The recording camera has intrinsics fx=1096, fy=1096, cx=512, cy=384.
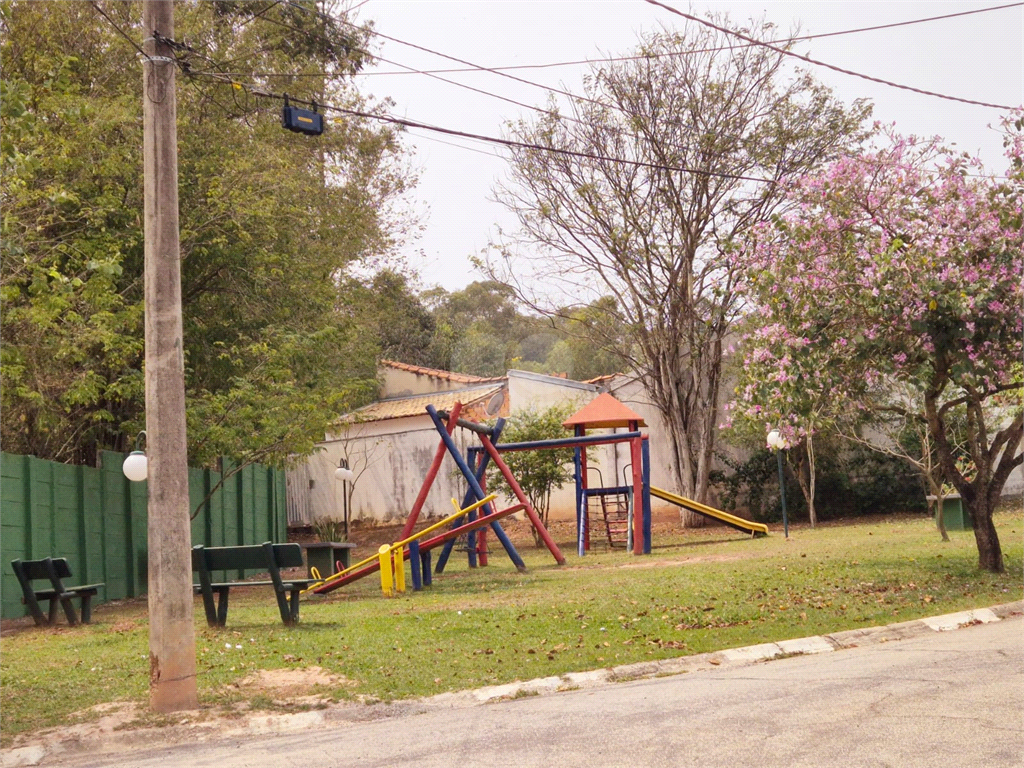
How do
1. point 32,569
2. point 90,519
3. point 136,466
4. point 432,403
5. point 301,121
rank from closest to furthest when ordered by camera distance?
point 301,121
point 32,569
point 136,466
point 90,519
point 432,403

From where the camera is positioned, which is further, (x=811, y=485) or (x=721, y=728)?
(x=811, y=485)

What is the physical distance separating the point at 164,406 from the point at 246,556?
3648mm

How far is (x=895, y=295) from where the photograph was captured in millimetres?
13180

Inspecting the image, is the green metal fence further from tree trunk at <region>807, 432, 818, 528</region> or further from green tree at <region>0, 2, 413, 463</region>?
tree trunk at <region>807, 432, 818, 528</region>

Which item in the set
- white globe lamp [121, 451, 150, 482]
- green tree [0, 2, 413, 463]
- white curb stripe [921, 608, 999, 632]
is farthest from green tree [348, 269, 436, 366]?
white curb stripe [921, 608, 999, 632]

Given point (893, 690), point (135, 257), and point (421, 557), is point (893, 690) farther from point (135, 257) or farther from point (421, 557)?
point (135, 257)

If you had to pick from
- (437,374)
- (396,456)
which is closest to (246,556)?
(396,456)

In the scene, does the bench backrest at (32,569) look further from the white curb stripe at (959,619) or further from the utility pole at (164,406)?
the white curb stripe at (959,619)

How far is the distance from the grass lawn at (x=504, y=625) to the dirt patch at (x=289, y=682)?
7 cm

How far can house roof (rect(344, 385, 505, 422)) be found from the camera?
3572 centimetres

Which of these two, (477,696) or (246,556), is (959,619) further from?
(246,556)

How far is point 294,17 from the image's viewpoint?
23703 millimetres

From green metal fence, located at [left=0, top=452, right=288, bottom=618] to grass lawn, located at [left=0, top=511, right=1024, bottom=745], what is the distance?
3.07 feet

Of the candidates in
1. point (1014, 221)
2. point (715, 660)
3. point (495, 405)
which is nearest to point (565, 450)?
point (495, 405)
